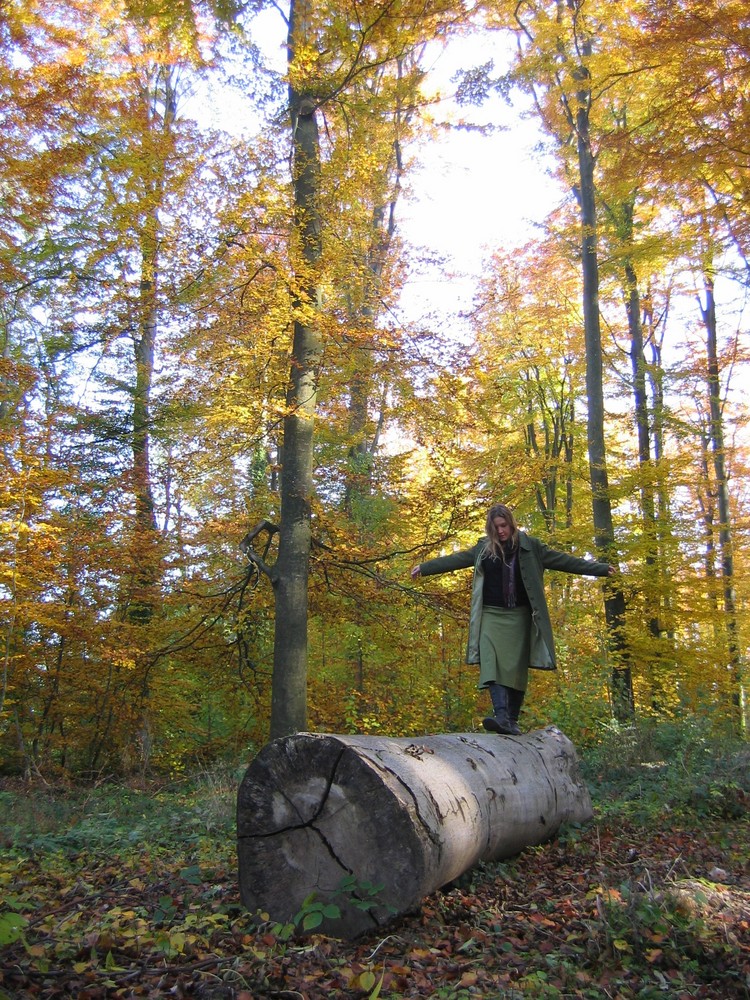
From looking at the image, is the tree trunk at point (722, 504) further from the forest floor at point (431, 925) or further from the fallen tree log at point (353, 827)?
the fallen tree log at point (353, 827)

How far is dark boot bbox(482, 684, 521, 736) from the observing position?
227 inches

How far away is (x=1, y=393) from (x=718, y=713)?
469 inches

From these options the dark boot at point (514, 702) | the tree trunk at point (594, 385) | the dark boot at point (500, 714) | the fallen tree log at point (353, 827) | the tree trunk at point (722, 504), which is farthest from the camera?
the tree trunk at point (722, 504)

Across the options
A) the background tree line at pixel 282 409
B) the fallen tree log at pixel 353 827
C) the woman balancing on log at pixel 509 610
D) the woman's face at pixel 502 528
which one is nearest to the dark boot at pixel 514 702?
the woman balancing on log at pixel 509 610

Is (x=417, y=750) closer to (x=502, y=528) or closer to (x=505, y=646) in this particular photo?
(x=505, y=646)

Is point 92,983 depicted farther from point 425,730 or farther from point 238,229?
point 425,730

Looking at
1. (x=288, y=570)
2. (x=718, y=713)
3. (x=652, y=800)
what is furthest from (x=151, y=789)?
(x=718, y=713)

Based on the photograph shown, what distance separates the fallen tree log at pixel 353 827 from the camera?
357cm

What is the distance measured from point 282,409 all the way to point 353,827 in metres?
5.82

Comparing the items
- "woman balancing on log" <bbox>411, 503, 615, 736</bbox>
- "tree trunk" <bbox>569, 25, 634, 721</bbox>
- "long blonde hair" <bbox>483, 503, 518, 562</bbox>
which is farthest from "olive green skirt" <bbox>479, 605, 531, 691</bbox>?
"tree trunk" <bbox>569, 25, 634, 721</bbox>

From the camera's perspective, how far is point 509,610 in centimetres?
611

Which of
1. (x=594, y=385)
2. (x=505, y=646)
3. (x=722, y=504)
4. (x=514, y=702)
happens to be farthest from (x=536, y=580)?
(x=722, y=504)

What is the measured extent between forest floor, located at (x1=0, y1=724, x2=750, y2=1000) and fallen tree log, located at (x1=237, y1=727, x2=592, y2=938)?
6.7 inches

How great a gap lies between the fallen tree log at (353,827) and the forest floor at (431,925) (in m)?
0.17
